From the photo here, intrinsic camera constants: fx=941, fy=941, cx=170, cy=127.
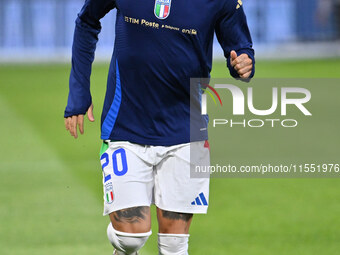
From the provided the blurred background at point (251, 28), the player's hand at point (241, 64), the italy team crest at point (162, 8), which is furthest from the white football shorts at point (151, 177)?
the blurred background at point (251, 28)

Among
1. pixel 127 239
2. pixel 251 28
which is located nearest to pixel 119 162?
pixel 127 239

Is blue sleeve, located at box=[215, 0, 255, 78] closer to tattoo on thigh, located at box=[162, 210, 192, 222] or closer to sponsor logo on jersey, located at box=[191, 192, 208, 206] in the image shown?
sponsor logo on jersey, located at box=[191, 192, 208, 206]

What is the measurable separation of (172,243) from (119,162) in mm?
570

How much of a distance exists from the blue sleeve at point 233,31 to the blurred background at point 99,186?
204 cm

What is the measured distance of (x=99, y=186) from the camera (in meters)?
9.45

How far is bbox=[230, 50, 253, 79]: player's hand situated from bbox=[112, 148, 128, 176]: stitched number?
820mm

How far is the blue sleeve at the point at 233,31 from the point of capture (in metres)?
5.43

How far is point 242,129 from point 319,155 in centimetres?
233

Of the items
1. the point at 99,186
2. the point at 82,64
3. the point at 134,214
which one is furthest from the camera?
the point at 99,186

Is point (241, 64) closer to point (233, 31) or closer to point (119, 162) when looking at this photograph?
point (233, 31)

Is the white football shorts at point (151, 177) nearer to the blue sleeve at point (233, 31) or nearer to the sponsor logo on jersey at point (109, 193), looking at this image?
the sponsor logo on jersey at point (109, 193)

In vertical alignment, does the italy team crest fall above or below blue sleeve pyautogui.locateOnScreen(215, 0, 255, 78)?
above

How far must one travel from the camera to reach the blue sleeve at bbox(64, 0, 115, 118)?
222 inches

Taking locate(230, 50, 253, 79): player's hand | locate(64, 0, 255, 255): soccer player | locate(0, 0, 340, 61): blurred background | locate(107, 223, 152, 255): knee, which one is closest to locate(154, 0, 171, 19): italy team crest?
locate(64, 0, 255, 255): soccer player
